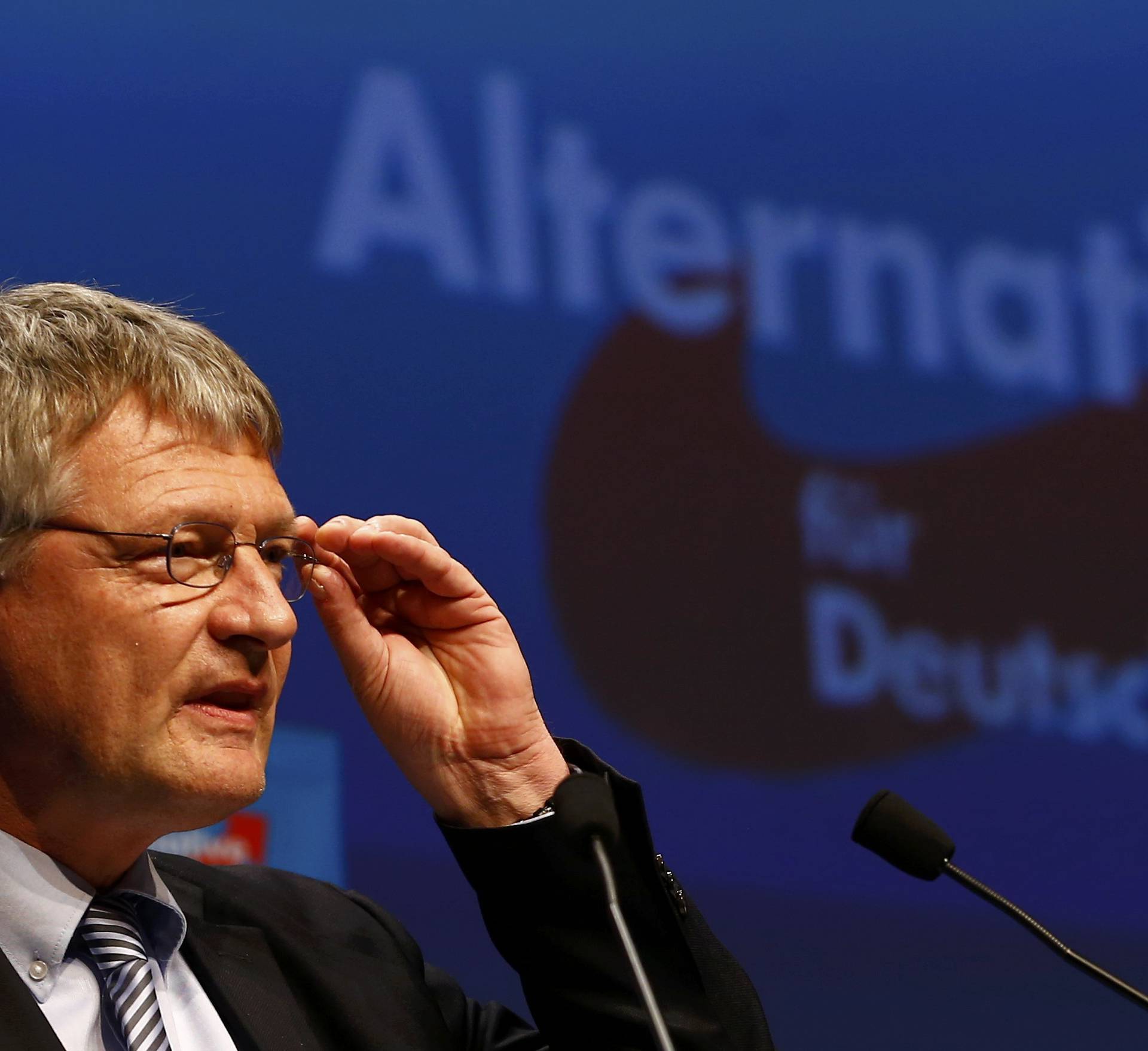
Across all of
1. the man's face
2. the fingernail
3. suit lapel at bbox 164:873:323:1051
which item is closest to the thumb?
the fingernail

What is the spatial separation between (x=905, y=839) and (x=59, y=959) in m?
0.91

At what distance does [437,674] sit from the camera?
1.91m

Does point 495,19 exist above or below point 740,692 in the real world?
above

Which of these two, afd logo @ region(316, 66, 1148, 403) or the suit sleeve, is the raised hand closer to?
the suit sleeve

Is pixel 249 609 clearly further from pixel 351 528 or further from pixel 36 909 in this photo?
pixel 36 909

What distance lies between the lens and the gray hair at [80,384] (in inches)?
60.5

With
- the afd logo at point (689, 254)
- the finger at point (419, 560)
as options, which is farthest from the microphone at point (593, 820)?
the afd logo at point (689, 254)

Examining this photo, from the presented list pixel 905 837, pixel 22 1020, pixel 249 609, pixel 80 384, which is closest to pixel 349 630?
pixel 249 609

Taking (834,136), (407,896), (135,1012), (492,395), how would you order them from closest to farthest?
1. (135,1012)
2. (407,896)
3. (492,395)
4. (834,136)

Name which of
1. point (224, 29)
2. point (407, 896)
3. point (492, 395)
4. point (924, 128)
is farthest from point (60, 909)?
point (924, 128)

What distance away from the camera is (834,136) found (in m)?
3.11

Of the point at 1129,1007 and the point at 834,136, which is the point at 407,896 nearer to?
the point at 1129,1007

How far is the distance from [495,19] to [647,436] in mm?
882

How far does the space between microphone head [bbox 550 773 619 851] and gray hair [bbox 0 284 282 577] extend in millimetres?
577
